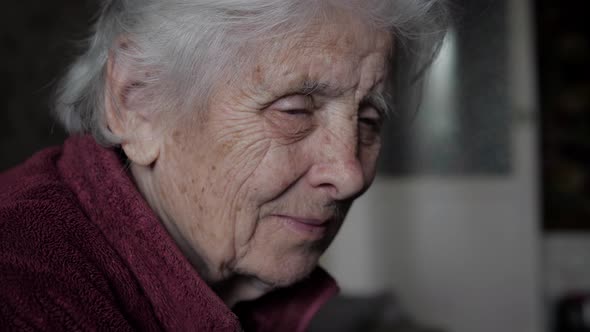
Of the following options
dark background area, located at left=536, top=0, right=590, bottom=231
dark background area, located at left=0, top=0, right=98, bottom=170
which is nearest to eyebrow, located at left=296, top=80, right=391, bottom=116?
dark background area, located at left=0, top=0, right=98, bottom=170

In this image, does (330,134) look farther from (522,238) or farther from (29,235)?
(522,238)

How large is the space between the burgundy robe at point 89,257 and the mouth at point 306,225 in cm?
15

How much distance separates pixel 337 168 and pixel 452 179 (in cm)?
229

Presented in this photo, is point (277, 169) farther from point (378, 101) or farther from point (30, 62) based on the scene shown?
point (30, 62)

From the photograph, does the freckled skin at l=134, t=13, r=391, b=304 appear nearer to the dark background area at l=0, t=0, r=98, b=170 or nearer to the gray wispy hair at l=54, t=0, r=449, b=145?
the gray wispy hair at l=54, t=0, r=449, b=145

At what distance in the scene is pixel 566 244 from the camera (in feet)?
10.5

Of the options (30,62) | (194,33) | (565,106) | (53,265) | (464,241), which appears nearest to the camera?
(53,265)

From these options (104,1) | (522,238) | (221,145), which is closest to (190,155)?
(221,145)

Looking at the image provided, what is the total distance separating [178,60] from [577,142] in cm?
298

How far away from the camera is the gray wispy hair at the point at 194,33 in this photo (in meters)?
Answer: 0.77

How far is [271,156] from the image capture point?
82 cm

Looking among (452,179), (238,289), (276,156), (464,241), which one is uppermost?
(276,156)

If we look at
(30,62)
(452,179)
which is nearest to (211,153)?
(30,62)

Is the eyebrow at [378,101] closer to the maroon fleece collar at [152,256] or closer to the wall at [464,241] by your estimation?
the maroon fleece collar at [152,256]
